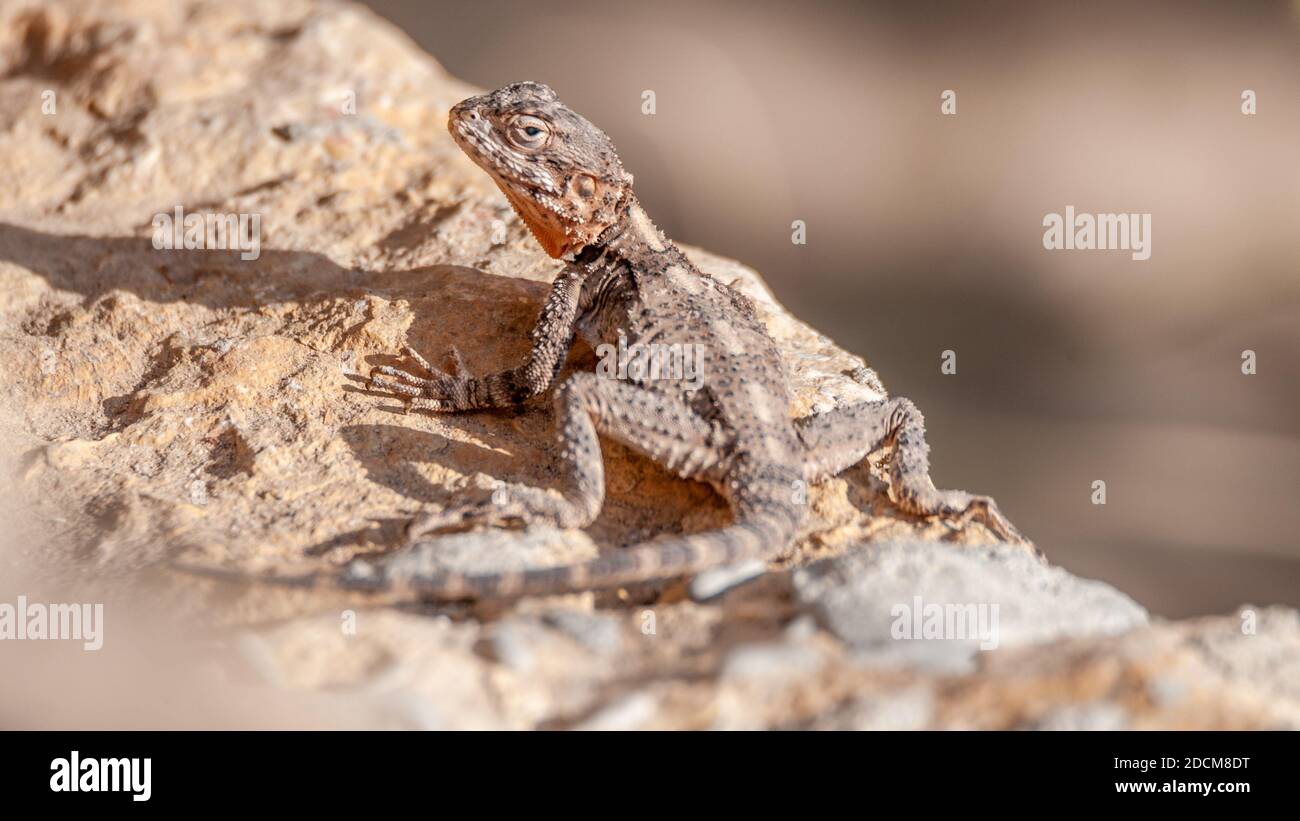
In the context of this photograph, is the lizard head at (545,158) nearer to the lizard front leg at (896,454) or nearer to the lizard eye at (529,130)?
the lizard eye at (529,130)

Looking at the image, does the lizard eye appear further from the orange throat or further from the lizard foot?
the lizard foot

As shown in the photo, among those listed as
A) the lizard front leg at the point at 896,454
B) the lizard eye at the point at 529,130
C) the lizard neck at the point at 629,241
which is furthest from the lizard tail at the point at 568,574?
the lizard eye at the point at 529,130

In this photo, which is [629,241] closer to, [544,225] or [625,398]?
[544,225]

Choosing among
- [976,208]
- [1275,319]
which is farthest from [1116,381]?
[976,208]

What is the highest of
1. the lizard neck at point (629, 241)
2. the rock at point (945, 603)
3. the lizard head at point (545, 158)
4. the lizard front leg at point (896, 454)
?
the lizard head at point (545, 158)

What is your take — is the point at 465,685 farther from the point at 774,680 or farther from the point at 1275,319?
the point at 1275,319

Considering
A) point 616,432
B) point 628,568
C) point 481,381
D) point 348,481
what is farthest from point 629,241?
point 628,568

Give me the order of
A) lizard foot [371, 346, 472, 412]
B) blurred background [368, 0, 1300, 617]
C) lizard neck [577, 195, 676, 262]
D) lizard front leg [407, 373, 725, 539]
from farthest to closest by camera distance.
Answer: blurred background [368, 0, 1300, 617] → lizard neck [577, 195, 676, 262] → lizard foot [371, 346, 472, 412] → lizard front leg [407, 373, 725, 539]

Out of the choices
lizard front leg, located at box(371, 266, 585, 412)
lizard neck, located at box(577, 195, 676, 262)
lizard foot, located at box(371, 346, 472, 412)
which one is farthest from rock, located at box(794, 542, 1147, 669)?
lizard neck, located at box(577, 195, 676, 262)
